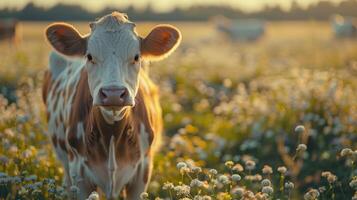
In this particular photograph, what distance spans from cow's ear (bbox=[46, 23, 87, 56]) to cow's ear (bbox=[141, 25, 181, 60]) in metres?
0.48

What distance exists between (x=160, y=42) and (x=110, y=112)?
2.62 ft

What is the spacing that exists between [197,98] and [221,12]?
49704mm

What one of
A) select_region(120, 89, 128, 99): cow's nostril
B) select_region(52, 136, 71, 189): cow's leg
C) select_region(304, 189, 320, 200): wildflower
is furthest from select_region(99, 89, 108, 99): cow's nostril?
select_region(52, 136, 71, 189): cow's leg

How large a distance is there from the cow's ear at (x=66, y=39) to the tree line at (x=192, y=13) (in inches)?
1602

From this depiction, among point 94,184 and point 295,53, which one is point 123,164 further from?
point 295,53

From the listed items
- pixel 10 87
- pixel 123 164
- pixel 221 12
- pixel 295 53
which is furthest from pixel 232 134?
pixel 221 12

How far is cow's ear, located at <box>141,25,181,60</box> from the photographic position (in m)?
→ 4.86

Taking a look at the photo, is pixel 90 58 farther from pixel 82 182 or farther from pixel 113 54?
pixel 82 182

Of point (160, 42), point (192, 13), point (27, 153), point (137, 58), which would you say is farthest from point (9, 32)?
point (192, 13)

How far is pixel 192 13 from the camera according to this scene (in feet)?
194

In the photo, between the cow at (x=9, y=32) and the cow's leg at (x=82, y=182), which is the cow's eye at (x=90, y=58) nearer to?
the cow's leg at (x=82, y=182)

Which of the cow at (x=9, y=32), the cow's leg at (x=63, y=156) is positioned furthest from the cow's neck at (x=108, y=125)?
the cow at (x=9, y=32)

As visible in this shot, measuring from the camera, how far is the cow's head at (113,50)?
4098mm

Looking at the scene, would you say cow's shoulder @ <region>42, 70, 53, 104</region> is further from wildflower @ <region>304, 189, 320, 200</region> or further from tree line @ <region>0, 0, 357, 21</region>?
tree line @ <region>0, 0, 357, 21</region>
